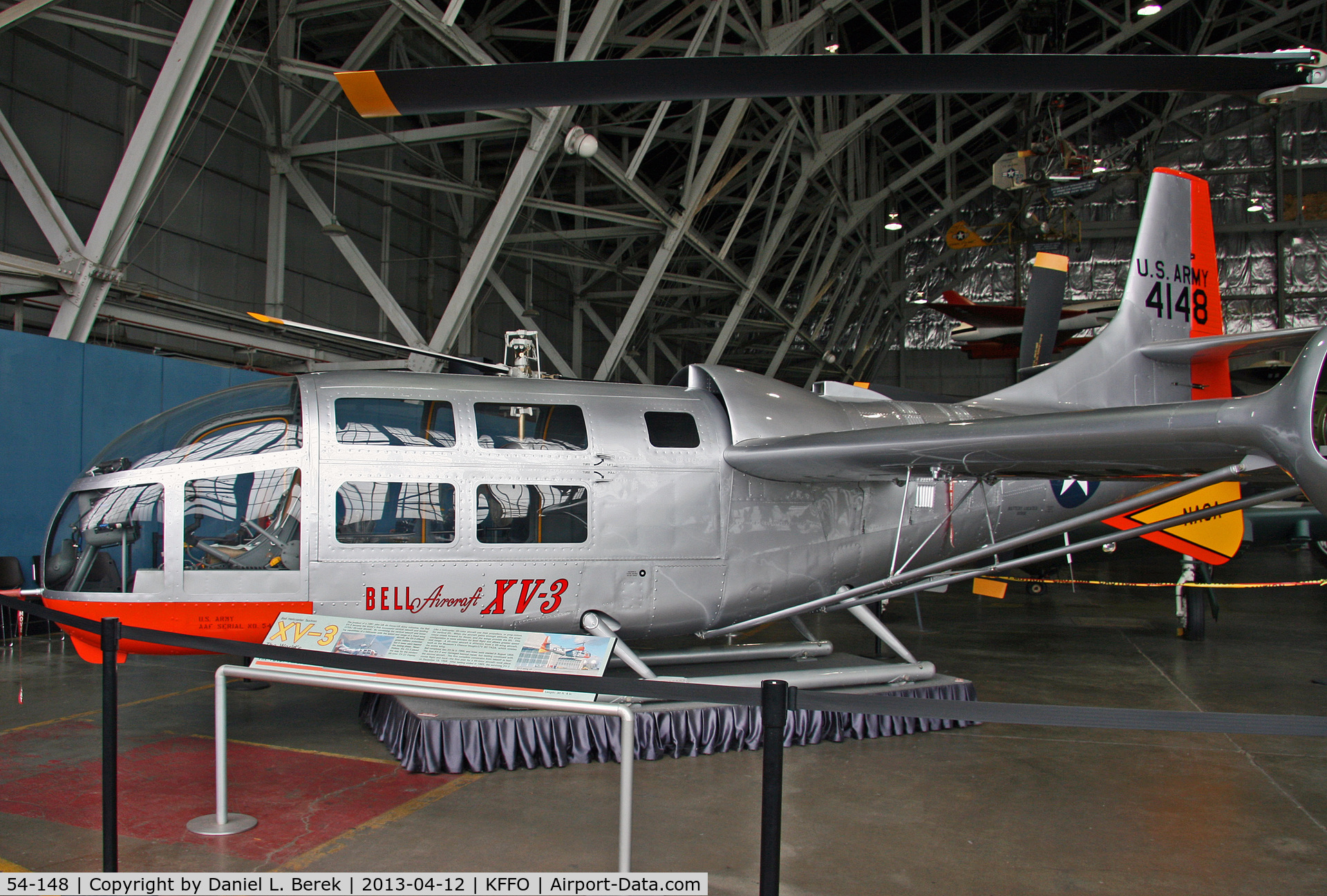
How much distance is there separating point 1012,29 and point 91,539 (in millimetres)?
31208

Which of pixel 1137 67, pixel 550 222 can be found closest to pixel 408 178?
pixel 550 222

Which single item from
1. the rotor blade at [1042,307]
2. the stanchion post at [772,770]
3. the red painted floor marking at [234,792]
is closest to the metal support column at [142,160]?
the red painted floor marking at [234,792]

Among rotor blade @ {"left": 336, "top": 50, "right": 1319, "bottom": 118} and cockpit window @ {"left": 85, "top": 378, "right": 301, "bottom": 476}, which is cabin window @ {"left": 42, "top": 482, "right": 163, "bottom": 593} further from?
rotor blade @ {"left": 336, "top": 50, "right": 1319, "bottom": 118}

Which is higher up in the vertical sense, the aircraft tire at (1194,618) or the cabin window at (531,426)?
the cabin window at (531,426)

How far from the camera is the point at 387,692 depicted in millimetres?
4301

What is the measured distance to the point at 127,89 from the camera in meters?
14.1

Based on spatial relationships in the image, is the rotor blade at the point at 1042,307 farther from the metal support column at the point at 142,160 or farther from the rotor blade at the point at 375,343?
the metal support column at the point at 142,160

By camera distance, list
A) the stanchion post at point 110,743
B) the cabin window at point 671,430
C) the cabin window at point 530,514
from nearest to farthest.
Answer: the stanchion post at point 110,743, the cabin window at point 530,514, the cabin window at point 671,430

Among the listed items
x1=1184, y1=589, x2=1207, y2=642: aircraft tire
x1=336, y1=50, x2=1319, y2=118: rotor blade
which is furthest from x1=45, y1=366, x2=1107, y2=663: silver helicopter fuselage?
x1=1184, y1=589, x2=1207, y2=642: aircraft tire

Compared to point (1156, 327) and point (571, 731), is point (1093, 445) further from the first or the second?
point (1156, 327)

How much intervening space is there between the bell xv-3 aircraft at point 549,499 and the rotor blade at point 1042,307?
4.21m

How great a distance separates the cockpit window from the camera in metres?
5.55

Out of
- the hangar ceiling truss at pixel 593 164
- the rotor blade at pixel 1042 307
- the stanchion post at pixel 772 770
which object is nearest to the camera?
the stanchion post at pixel 772 770

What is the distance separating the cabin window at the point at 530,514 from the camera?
583cm
